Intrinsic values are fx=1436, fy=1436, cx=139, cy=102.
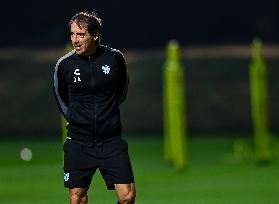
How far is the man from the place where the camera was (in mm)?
11023

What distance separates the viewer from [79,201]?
36.7 feet

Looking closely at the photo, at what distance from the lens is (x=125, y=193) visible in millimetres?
11086

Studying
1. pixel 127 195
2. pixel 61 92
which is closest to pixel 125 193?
pixel 127 195

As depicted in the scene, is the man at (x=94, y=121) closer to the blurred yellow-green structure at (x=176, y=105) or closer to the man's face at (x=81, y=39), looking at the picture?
the man's face at (x=81, y=39)

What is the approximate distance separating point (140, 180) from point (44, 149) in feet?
17.8

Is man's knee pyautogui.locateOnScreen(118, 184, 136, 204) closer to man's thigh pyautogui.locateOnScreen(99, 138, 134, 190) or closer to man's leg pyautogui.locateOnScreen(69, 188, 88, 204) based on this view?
man's thigh pyautogui.locateOnScreen(99, 138, 134, 190)

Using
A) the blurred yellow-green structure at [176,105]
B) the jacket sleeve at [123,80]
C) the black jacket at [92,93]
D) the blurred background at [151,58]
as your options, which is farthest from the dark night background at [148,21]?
the black jacket at [92,93]

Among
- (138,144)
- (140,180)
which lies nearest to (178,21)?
(138,144)

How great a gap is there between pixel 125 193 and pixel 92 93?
81 cm

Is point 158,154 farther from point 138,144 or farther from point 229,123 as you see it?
point 229,123

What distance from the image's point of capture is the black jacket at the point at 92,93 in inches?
434

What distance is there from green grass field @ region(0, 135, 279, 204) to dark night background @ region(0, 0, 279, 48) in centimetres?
207

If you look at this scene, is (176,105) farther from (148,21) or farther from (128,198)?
(128,198)

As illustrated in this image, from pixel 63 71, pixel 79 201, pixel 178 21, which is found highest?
pixel 178 21
